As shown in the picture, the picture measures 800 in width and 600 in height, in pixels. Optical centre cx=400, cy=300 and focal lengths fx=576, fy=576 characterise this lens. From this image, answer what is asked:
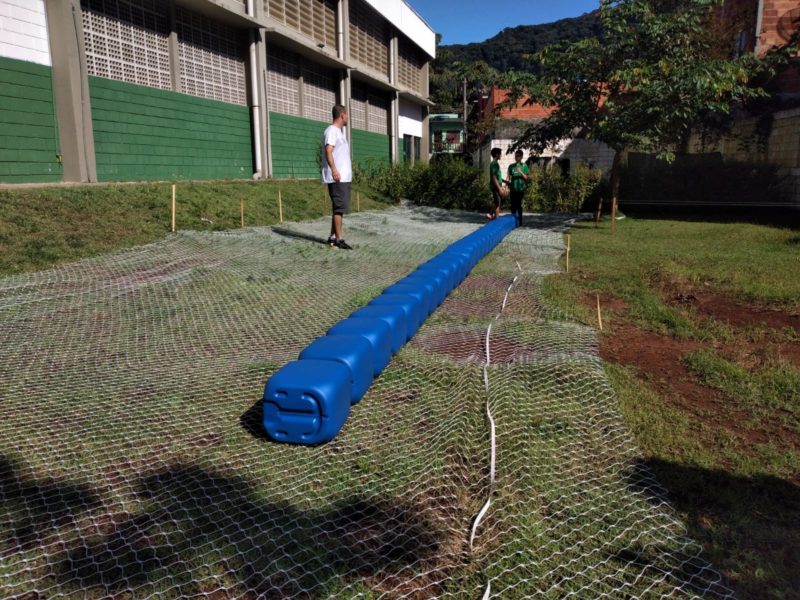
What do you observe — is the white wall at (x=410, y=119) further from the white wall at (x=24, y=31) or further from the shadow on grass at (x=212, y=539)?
the shadow on grass at (x=212, y=539)

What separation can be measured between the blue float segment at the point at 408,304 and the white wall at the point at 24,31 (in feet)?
23.8

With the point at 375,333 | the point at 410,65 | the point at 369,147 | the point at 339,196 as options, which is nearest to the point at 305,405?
the point at 375,333

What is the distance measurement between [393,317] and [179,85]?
31.6 feet

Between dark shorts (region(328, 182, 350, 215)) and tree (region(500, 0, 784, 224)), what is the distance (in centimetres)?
544

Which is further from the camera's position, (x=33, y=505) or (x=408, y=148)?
(x=408, y=148)

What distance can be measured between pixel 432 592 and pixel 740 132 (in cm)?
1582

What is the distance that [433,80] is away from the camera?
43.4 metres

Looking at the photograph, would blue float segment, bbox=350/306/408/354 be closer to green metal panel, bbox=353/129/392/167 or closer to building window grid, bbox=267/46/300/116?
building window grid, bbox=267/46/300/116

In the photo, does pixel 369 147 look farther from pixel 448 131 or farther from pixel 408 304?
pixel 448 131

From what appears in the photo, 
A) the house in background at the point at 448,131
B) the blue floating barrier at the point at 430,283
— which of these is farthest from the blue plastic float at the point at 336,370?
the house in background at the point at 448,131

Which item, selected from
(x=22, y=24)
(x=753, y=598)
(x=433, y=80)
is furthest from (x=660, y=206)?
(x=433, y=80)

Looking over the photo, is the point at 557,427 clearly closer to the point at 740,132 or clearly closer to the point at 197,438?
the point at 197,438

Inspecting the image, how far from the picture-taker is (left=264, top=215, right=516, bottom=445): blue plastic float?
2.43 metres

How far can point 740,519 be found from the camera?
207cm
